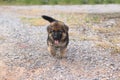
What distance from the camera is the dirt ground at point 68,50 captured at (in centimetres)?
986

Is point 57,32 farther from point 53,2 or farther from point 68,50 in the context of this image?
point 53,2

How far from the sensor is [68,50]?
12.0 m

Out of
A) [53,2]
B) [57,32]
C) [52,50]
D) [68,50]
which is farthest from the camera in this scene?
[53,2]

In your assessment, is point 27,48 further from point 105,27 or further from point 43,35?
point 105,27

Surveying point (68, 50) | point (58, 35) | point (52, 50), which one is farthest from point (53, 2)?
point (58, 35)

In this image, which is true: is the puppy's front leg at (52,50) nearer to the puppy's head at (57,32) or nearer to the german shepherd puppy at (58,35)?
the german shepherd puppy at (58,35)

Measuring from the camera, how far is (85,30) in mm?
15367

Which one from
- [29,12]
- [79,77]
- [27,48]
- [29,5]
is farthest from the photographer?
[29,5]

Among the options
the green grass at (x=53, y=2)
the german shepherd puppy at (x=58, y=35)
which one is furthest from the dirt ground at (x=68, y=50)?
the green grass at (x=53, y=2)

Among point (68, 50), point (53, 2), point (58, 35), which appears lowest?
point (53, 2)

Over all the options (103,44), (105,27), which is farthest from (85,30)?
(103,44)

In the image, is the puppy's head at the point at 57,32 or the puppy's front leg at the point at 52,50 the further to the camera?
the puppy's front leg at the point at 52,50

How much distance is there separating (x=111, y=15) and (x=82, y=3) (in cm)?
634

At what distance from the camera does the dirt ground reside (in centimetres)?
986
